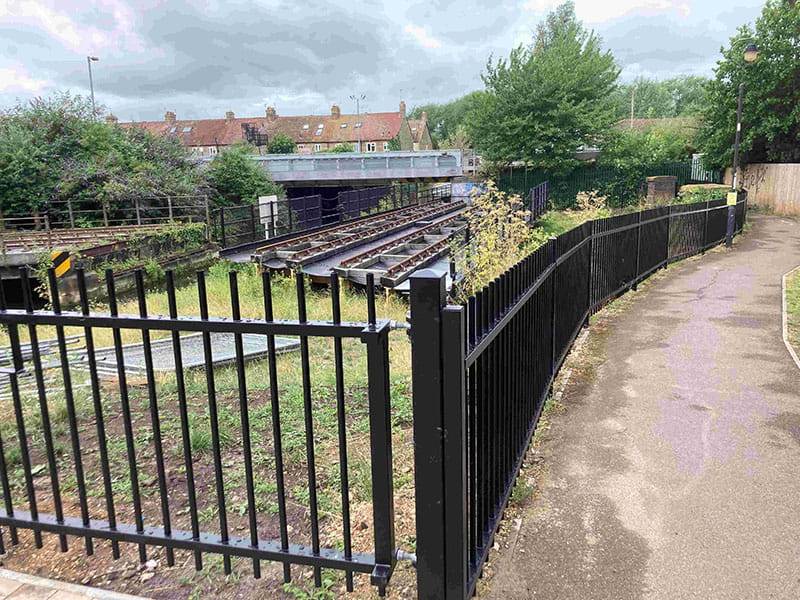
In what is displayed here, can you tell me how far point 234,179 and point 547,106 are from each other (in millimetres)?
18295

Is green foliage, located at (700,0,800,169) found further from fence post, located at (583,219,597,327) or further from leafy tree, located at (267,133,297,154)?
leafy tree, located at (267,133,297,154)

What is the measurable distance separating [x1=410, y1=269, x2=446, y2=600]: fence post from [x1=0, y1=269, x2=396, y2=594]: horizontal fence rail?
146 millimetres

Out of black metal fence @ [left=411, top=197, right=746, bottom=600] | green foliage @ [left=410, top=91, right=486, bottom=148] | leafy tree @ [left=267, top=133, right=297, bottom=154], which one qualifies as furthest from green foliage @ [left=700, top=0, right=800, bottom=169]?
green foliage @ [left=410, top=91, right=486, bottom=148]

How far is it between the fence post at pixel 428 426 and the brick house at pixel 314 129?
3207 inches

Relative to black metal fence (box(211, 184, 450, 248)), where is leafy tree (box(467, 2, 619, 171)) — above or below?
above

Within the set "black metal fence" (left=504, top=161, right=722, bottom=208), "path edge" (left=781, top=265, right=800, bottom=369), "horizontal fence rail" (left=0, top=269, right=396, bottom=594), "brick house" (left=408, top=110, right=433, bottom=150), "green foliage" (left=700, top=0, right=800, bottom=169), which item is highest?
"brick house" (left=408, top=110, right=433, bottom=150)

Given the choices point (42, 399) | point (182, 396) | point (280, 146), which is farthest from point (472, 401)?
point (280, 146)

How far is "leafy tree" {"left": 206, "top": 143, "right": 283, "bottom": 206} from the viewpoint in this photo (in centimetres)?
3356

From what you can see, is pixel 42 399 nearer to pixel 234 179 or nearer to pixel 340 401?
pixel 340 401

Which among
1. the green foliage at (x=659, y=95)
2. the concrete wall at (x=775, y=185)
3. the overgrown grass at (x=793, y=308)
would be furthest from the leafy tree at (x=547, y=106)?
the green foliage at (x=659, y=95)

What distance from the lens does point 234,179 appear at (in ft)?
111

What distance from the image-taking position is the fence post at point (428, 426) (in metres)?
2.27

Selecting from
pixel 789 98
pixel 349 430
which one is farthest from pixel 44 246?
pixel 789 98

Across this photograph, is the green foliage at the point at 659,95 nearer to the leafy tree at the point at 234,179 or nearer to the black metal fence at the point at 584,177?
the black metal fence at the point at 584,177
